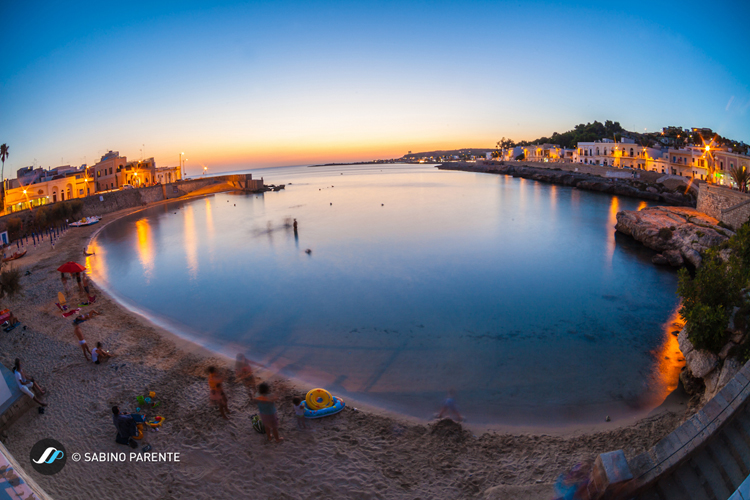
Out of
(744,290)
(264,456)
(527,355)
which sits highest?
(744,290)

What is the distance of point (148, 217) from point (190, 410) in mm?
39845

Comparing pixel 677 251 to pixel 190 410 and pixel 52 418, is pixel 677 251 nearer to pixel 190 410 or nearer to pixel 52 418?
pixel 190 410

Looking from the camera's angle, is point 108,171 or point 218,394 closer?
point 218,394

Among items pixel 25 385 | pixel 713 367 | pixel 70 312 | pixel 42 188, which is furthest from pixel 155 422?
pixel 42 188

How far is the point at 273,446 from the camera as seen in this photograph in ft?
19.9

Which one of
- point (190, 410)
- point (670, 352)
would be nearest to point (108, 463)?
point (190, 410)

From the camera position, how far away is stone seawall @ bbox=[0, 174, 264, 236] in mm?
26492

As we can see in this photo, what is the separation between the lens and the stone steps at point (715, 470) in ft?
13.2

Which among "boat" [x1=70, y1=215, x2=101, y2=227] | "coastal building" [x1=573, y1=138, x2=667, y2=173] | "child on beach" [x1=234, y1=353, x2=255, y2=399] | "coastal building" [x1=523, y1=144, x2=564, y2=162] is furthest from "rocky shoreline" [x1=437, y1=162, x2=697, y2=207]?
"boat" [x1=70, y1=215, x2=101, y2=227]

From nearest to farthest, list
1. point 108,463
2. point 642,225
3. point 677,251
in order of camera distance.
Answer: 1. point 108,463
2. point 677,251
3. point 642,225

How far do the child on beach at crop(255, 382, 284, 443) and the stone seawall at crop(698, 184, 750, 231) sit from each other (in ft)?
70.0

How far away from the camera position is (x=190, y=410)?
23.1ft

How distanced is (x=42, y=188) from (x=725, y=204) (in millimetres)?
57024

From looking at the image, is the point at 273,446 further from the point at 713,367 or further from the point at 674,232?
the point at 674,232
